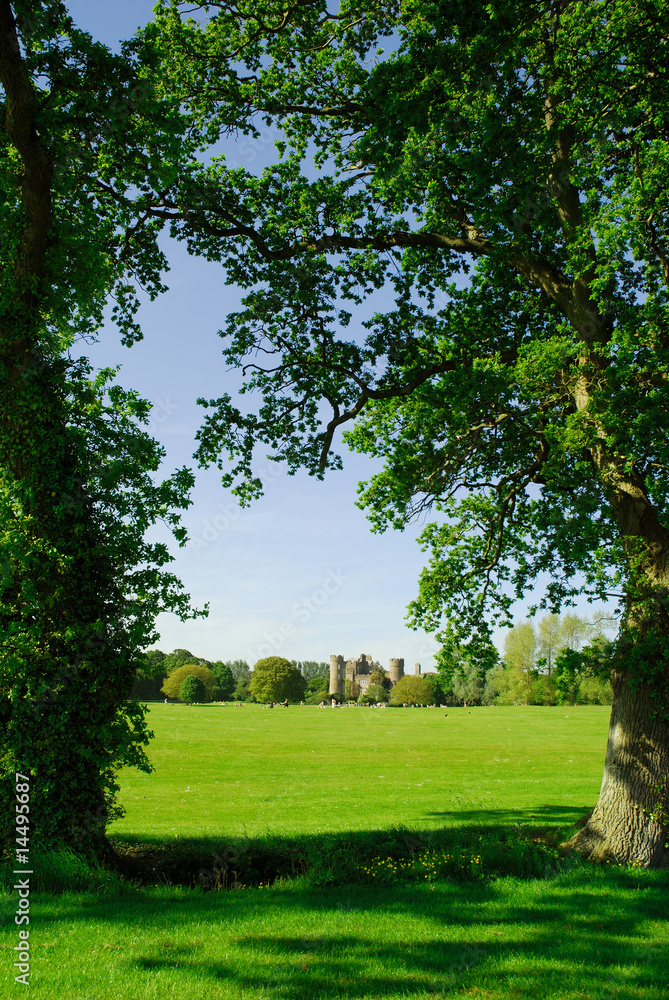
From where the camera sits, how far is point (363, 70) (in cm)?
1324

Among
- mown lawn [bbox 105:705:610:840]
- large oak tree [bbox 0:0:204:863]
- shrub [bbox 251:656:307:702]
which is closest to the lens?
large oak tree [bbox 0:0:204:863]

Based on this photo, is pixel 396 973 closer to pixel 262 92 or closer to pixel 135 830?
pixel 135 830

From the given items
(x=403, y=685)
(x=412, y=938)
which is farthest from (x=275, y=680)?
(x=412, y=938)

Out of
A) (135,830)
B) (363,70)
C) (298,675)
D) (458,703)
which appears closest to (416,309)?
(363,70)

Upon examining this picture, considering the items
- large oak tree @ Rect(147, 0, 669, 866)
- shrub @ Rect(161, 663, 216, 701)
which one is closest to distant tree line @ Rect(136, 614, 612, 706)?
shrub @ Rect(161, 663, 216, 701)

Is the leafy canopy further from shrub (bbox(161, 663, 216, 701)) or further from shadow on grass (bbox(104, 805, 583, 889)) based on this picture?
shrub (bbox(161, 663, 216, 701))

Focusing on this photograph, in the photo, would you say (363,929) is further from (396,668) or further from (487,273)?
(396,668)

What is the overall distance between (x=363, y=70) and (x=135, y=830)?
1752 centimetres

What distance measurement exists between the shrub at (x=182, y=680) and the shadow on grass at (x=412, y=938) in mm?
100439

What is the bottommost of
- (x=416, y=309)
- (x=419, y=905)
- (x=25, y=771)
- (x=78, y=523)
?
(x=419, y=905)

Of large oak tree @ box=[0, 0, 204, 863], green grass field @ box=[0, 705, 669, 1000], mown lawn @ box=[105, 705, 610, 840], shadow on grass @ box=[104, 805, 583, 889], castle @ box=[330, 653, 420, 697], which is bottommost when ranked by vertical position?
castle @ box=[330, 653, 420, 697]

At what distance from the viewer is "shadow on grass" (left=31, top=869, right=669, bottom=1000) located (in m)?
5.54

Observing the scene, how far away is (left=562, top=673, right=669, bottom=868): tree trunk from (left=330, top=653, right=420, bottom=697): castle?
13531 centimetres

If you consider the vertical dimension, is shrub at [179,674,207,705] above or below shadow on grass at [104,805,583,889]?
below
